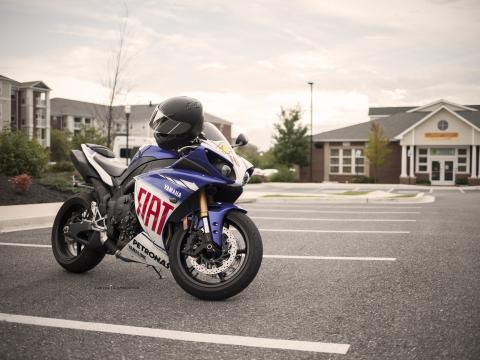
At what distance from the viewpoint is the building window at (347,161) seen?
45.2m

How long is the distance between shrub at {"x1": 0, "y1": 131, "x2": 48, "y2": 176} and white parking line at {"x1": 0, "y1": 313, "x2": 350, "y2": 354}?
1353cm

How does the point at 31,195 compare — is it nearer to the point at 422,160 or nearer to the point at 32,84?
the point at 422,160

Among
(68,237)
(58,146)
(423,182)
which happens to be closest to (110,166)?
(68,237)

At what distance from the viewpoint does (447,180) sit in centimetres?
4216

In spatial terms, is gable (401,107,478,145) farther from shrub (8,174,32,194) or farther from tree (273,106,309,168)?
shrub (8,174,32,194)

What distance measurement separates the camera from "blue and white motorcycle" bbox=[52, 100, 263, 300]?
4211 millimetres

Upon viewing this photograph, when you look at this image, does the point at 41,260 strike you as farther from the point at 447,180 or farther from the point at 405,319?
the point at 447,180

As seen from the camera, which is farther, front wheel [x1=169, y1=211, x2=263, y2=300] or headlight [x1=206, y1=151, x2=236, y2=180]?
headlight [x1=206, y1=151, x2=236, y2=180]

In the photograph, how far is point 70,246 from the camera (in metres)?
5.70

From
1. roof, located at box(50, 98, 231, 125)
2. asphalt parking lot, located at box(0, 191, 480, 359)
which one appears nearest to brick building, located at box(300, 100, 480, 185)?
asphalt parking lot, located at box(0, 191, 480, 359)

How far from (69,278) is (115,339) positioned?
2.07 m

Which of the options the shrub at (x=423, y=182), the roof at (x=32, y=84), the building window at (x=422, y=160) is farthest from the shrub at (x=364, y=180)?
the roof at (x=32, y=84)

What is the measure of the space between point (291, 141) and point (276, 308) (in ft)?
132

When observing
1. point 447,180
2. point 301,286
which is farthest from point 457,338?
point 447,180
